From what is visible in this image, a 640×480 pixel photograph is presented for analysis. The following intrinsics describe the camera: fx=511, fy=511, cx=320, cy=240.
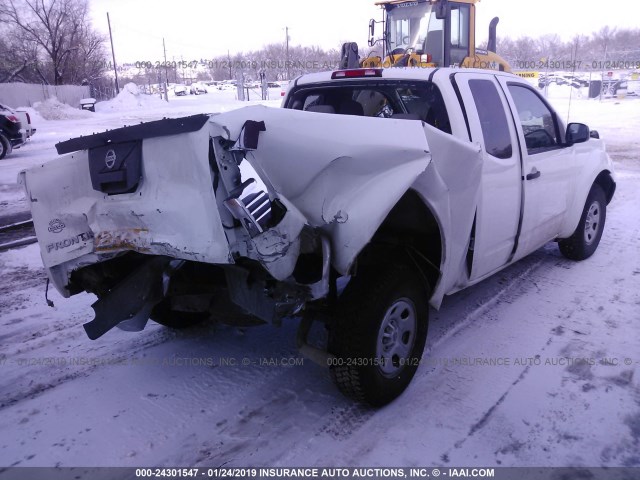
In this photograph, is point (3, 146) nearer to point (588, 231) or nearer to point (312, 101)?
point (312, 101)

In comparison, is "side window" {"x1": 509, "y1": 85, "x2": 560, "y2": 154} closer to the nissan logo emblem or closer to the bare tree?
the nissan logo emblem

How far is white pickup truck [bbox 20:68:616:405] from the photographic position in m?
2.44

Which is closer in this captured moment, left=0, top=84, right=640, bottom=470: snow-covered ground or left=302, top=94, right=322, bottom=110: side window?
left=0, top=84, right=640, bottom=470: snow-covered ground

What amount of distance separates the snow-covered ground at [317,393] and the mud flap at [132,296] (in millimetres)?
518

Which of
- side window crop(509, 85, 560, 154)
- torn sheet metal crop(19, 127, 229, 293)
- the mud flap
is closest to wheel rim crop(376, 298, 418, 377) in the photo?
torn sheet metal crop(19, 127, 229, 293)

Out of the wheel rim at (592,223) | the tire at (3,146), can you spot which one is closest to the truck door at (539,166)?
the wheel rim at (592,223)

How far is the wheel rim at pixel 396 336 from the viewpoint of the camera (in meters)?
2.99

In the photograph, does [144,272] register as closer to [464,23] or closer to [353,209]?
[353,209]

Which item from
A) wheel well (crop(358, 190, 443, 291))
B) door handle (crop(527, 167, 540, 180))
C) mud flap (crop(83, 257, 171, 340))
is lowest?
mud flap (crop(83, 257, 171, 340))

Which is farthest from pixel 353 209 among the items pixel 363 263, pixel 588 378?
pixel 588 378

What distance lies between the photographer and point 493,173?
12.2 ft

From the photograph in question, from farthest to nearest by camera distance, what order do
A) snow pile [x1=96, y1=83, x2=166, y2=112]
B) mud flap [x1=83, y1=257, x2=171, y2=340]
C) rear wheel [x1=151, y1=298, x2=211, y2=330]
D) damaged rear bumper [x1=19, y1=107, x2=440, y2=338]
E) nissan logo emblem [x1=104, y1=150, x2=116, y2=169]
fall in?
snow pile [x1=96, y1=83, x2=166, y2=112] < rear wheel [x1=151, y1=298, x2=211, y2=330] < mud flap [x1=83, y1=257, x2=171, y2=340] < nissan logo emblem [x1=104, y1=150, x2=116, y2=169] < damaged rear bumper [x1=19, y1=107, x2=440, y2=338]

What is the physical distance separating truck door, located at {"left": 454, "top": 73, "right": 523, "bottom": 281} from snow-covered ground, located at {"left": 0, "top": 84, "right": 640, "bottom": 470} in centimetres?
65

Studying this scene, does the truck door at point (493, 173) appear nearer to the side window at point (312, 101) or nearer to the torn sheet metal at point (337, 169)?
the torn sheet metal at point (337, 169)
